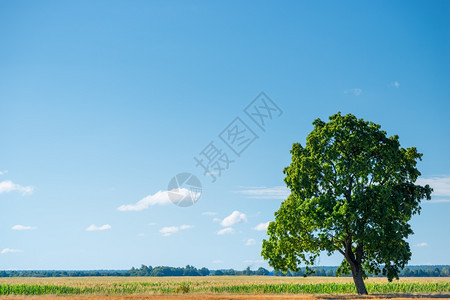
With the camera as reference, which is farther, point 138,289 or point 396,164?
point 138,289

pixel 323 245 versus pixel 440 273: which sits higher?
pixel 323 245

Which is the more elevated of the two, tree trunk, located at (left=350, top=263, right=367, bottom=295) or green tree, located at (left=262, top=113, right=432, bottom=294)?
green tree, located at (left=262, top=113, right=432, bottom=294)

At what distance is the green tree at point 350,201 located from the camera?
32625 mm

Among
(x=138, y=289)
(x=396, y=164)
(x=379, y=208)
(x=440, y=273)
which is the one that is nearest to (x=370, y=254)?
(x=379, y=208)

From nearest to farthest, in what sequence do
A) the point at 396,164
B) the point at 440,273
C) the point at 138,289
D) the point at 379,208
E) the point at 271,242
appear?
the point at 379,208, the point at 396,164, the point at 271,242, the point at 138,289, the point at 440,273

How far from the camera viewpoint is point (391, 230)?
32625 mm

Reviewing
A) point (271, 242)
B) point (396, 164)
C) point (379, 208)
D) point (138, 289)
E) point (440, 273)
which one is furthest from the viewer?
point (440, 273)

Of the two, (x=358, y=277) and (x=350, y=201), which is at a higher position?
(x=350, y=201)

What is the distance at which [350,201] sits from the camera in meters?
33.7

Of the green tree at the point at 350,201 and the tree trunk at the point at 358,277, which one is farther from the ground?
the green tree at the point at 350,201

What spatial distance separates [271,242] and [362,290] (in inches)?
317

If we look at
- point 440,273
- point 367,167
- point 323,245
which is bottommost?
point 440,273

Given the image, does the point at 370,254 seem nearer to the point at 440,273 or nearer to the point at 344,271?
the point at 344,271

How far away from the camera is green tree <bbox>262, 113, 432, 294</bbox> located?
32.6 meters
